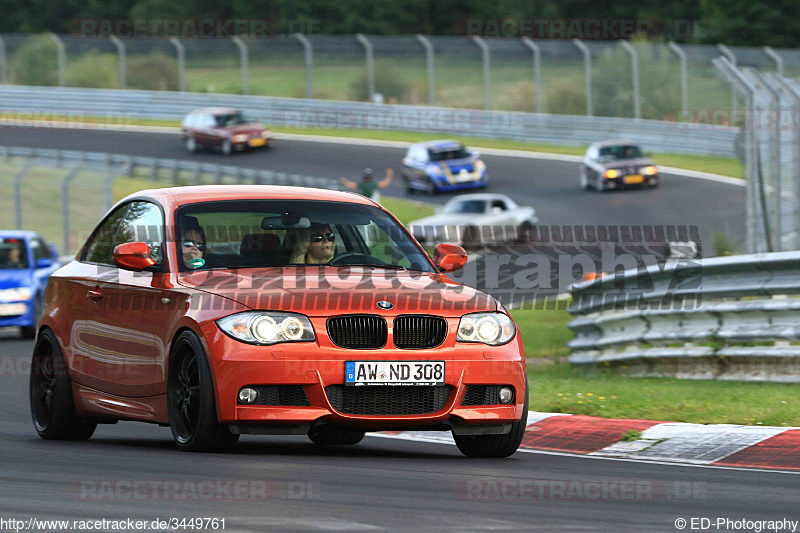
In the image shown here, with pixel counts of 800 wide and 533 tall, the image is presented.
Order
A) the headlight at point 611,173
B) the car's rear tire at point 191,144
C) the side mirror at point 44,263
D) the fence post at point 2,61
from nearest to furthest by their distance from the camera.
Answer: the side mirror at point 44,263 → the headlight at point 611,173 → the car's rear tire at point 191,144 → the fence post at point 2,61

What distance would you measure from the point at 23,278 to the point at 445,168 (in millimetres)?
19657

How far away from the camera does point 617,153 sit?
127 feet

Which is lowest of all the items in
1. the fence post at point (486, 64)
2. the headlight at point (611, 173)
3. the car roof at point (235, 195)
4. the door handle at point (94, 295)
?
the headlight at point (611, 173)

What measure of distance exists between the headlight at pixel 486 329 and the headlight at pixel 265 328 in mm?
873

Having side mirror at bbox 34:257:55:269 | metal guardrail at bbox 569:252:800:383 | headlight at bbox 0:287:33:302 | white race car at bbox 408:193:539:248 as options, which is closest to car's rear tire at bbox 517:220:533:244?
white race car at bbox 408:193:539:248

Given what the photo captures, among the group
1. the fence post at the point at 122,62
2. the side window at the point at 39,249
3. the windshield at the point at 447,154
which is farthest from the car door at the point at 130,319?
the fence post at the point at 122,62

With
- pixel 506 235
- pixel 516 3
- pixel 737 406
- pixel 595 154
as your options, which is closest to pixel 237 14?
pixel 516 3

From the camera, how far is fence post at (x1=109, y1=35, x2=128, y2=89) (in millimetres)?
49831

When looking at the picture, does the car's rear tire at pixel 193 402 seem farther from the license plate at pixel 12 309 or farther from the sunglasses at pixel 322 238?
the license plate at pixel 12 309

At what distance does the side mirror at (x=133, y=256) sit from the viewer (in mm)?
8266

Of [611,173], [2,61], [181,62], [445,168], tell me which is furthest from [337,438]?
[2,61]

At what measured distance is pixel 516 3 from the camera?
242 ft

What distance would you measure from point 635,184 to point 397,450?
100ft

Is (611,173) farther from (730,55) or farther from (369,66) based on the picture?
(369,66)
